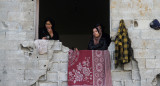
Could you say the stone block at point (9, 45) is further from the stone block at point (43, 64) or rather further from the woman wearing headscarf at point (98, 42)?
the woman wearing headscarf at point (98, 42)

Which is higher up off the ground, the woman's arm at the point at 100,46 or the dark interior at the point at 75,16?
the dark interior at the point at 75,16

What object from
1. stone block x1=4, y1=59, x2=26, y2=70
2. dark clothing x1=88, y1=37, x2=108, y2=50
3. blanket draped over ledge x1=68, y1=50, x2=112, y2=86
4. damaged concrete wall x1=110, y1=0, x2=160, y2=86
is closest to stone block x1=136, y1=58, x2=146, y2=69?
damaged concrete wall x1=110, y1=0, x2=160, y2=86

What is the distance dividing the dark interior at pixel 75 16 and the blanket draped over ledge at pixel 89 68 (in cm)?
372

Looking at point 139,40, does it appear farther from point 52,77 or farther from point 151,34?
point 52,77

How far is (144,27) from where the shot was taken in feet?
22.4

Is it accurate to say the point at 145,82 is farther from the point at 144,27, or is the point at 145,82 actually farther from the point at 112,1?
the point at 112,1

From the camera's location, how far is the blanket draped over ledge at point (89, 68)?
6.66m

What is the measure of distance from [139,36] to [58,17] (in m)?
5.09

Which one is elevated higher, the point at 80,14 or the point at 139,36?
the point at 80,14

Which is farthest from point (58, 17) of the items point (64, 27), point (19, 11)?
point (19, 11)

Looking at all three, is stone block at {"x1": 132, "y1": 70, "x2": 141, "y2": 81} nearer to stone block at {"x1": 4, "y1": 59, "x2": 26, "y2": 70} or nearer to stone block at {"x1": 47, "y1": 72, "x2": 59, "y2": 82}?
stone block at {"x1": 47, "y1": 72, "x2": 59, "y2": 82}

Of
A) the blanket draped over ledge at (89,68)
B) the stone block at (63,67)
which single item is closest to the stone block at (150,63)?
the blanket draped over ledge at (89,68)

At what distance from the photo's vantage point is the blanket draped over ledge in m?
6.66

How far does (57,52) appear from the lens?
6.82 metres
